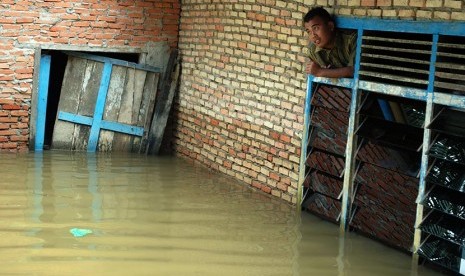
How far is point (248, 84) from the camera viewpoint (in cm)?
1019

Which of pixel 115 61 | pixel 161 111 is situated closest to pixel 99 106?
pixel 115 61

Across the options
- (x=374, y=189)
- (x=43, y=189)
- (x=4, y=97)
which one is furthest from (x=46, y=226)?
(x=4, y=97)

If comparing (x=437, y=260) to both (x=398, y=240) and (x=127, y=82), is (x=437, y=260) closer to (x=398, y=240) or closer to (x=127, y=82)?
(x=398, y=240)

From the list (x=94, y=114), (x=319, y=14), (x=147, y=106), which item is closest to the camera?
(x=319, y=14)

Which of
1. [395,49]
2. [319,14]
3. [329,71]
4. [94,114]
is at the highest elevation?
[319,14]

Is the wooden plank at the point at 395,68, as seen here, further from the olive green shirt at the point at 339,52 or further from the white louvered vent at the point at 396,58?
the olive green shirt at the point at 339,52

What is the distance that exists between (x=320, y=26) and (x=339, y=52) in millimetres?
344

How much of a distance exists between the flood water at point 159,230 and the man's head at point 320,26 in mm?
1816

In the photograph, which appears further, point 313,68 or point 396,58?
point 313,68

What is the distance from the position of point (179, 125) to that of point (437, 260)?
576 cm

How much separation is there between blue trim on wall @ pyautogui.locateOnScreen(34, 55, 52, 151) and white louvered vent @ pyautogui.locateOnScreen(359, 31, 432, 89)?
504 centimetres

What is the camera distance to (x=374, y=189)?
8.00 metres

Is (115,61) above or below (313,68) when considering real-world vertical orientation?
below

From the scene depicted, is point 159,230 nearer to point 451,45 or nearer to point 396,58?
point 396,58
